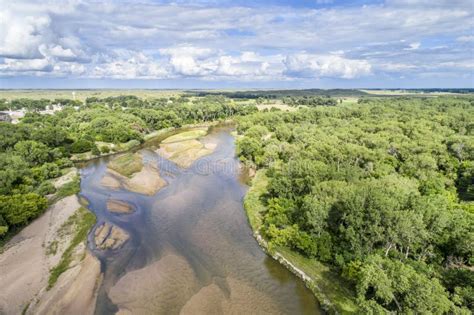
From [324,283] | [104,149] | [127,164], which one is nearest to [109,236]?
[324,283]

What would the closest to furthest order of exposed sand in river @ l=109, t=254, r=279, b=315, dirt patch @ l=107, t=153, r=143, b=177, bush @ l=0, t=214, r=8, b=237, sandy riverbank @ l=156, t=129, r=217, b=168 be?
exposed sand in river @ l=109, t=254, r=279, b=315 → bush @ l=0, t=214, r=8, b=237 → dirt patch @ l=107, t=153, r=143, b=177 → sandy riverbank @ l=156, t=129, r=217, b=168

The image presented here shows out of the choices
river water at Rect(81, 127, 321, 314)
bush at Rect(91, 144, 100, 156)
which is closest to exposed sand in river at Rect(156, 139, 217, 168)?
bush at Rect(91, 144, 100, 156)

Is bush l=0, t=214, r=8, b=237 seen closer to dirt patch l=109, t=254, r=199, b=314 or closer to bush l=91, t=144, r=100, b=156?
dirt patch l=109, t=254, r=199, b=314

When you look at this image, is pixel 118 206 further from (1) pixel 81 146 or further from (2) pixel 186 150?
(1) pixel 81 146

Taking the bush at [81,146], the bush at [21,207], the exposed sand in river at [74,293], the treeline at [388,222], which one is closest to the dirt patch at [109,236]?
the exposed sand in river at [74,293]

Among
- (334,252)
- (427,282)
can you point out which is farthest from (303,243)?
(427,282)

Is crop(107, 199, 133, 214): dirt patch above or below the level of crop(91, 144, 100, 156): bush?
below

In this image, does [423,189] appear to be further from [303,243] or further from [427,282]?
[427,282]

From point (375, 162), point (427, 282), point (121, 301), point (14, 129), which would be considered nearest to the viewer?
point (427, 282)

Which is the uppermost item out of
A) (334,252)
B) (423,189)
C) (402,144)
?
(402,144)
